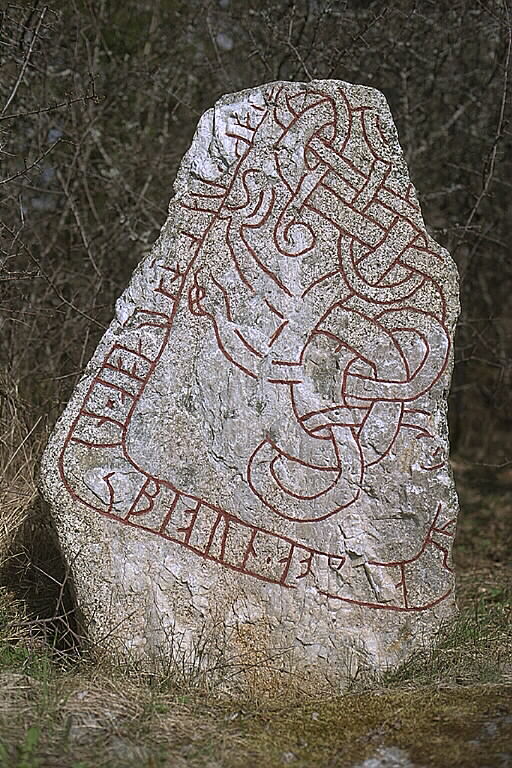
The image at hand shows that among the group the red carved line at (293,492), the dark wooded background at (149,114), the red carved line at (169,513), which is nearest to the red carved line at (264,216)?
the red carved line at (293,492)

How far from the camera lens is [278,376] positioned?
11.0ft

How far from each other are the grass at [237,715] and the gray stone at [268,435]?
5.3 inches

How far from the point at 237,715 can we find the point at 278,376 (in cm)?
111

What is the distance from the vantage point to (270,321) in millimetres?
3369

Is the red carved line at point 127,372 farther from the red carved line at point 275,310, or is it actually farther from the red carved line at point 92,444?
the red carved line at point 275,310

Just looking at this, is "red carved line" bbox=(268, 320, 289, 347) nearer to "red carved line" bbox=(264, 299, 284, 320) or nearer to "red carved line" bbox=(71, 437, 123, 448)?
"red carved line" bbox=(264, 299, 284, 320)

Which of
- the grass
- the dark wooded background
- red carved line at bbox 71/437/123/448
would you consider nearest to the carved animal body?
red carved line at bbox 71/437/123/448

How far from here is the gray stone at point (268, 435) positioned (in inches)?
127

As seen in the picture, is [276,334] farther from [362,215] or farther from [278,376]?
[362,215]

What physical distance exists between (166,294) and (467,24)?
10.9ft

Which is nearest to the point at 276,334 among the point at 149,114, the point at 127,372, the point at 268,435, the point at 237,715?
the point at 268,435

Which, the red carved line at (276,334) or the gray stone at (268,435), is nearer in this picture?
the gray stone at (268,435)

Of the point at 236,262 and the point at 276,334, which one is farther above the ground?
the point at 236,262

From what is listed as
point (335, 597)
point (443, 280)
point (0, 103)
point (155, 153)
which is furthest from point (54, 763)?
point (155, 153)
